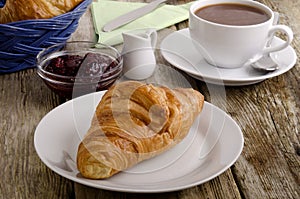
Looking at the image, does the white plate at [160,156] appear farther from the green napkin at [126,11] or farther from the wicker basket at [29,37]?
the green napkin at [126,11]

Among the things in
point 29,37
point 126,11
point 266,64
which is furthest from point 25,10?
point 266,64

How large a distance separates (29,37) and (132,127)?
62cm

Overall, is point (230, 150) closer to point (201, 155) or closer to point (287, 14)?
point (201, 155)

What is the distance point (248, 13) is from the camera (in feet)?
5.90

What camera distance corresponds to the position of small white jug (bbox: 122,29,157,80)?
1722mm

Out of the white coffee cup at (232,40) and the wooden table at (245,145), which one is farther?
the white coffee cup at (232,40)

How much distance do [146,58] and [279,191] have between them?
2.15 ft

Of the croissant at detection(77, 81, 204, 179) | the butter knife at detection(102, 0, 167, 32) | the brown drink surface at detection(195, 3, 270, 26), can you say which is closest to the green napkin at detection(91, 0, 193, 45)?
the butter knife at detection(102, 0, 167, 32)

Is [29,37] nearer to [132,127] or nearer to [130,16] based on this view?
[130,16]

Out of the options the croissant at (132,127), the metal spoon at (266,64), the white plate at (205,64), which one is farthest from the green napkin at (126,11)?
the croissant at (132,127)

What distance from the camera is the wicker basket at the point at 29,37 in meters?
1.68

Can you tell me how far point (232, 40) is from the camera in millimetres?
1711

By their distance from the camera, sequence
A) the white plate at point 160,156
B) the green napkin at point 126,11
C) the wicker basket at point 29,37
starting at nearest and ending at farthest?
the white plate at point 160,156 → the wicker basket at point 29,37 → the green napkin at point 126,11

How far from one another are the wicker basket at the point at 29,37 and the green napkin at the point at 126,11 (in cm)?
18
